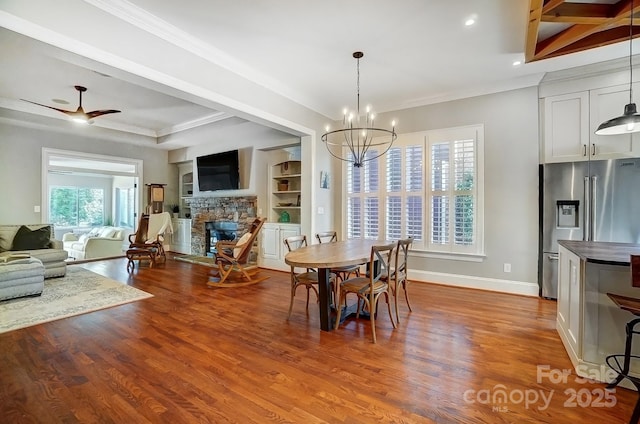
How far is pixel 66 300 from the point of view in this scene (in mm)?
3760

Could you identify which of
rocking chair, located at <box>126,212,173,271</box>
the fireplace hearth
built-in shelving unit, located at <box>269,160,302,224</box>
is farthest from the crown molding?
the fireplace hearth

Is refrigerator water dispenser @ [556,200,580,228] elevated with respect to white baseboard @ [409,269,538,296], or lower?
elevated

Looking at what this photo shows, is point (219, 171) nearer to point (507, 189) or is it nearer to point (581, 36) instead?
point (507, 189)

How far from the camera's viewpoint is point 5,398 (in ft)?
6.14

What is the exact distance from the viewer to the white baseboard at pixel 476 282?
13.4ft

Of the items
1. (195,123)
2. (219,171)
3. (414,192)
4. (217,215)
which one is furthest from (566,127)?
(217,215)

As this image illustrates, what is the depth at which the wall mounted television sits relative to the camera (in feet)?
21.2

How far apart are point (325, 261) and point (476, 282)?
3.00 m

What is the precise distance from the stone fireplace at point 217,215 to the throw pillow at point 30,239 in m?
2.85

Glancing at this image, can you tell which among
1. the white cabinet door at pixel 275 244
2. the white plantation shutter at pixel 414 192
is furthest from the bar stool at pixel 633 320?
the white cabinet door at pixel 275 244

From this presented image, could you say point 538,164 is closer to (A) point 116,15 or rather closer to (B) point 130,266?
(A) point 116,15

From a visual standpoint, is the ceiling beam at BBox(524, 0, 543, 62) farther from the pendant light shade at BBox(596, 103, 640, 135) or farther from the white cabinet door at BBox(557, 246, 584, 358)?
the white cabinet door at BBox(557, 246, 584, 358)

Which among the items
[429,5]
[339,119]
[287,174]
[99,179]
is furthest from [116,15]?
[99,179]

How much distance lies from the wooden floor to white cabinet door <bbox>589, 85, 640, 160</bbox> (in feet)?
6.59
